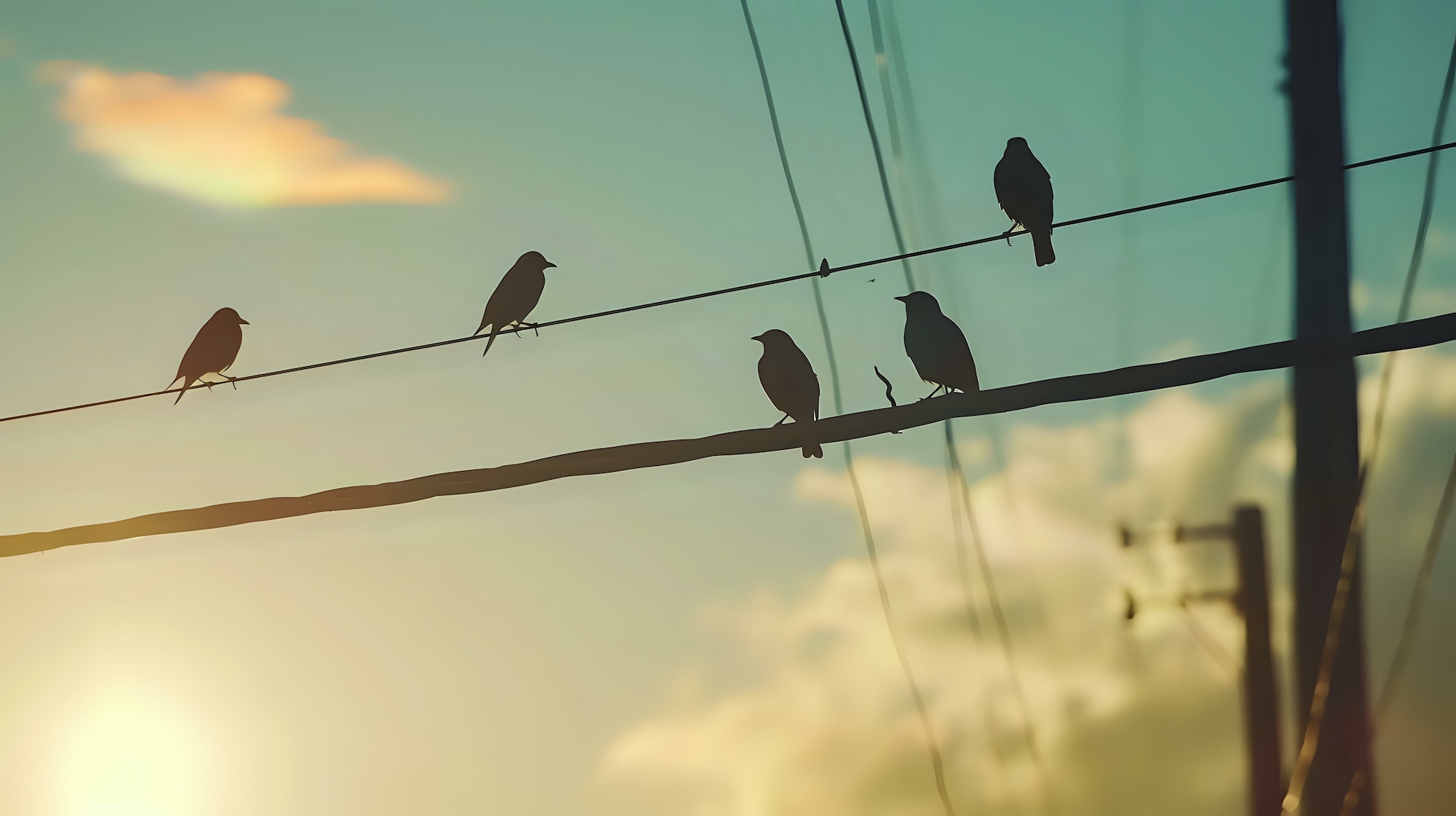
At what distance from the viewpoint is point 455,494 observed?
4246 mm

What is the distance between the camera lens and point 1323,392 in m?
3.89

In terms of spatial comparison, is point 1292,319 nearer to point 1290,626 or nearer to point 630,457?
point 1290,626

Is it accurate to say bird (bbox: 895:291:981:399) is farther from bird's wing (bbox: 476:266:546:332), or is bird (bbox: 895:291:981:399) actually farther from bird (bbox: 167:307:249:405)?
bird (bbox: 167:307:249:405)

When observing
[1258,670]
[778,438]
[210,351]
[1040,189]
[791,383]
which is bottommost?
[1258,670]

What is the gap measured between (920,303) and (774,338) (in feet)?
2.79

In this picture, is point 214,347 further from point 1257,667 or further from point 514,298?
point 1257,667

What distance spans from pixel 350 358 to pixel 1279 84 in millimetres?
3876

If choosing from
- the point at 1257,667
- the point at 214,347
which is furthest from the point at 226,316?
the point at 1257,667

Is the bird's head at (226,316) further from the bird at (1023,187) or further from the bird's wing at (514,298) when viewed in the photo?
the bird at (1023,187)

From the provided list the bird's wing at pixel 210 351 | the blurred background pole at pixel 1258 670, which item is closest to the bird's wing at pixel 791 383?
the blurred background pole at pixel 1258 670

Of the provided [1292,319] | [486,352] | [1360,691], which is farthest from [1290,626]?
[486,352]

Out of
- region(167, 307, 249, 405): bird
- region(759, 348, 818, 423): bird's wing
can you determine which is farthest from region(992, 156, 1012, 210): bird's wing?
region(167, 307, 249, 405): bird

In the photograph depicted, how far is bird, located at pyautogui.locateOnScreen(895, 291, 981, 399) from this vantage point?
6.00 metres

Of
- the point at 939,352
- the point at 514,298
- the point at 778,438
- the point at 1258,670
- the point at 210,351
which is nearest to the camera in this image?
the point at 778,438
